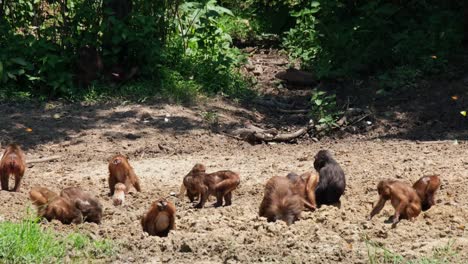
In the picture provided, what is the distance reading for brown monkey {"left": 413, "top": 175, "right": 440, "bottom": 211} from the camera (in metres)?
9.25

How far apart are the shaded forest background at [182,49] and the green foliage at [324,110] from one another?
3 cm

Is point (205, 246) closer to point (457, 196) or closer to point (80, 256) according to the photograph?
point (80, 256)

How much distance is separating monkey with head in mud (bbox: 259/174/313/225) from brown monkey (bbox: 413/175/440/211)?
1159mm

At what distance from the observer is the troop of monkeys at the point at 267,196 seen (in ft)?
29.0

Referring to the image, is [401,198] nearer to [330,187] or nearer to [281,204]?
[330,187]

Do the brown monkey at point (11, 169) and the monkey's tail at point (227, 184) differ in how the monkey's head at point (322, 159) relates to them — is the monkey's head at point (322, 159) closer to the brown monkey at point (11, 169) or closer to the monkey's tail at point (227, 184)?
the monkey's tail at point (227, 184)

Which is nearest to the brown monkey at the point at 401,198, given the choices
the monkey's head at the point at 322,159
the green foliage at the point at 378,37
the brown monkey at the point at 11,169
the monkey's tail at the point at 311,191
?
the monkey's tail at the point at 311,191

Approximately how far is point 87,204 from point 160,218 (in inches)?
33.7

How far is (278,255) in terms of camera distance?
24.8 feet

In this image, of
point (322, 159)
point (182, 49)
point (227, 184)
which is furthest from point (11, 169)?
point (182, 49)

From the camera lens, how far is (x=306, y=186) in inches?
369

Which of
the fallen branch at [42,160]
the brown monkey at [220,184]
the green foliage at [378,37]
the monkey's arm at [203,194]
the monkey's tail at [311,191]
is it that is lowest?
the fallen branch at [42,160]

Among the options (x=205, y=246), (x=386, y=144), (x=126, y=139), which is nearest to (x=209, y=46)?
(x=126, y=139)

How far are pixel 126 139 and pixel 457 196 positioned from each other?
5261 mm
